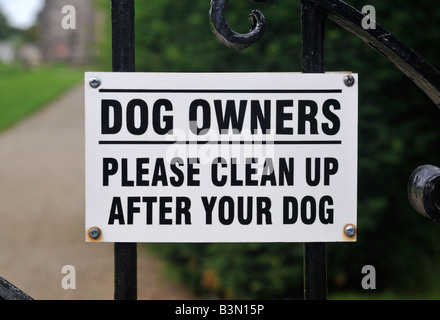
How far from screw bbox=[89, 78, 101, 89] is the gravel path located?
3591 mm

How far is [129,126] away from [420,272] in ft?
11.6

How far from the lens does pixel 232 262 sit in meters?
3.92

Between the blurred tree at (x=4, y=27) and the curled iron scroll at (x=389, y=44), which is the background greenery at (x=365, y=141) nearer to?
the curled iron scroll at (x=389, y=44)

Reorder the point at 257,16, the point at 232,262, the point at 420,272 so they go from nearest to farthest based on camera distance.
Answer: the point at 257,16 < the point at 232,262 < the point at 420,272

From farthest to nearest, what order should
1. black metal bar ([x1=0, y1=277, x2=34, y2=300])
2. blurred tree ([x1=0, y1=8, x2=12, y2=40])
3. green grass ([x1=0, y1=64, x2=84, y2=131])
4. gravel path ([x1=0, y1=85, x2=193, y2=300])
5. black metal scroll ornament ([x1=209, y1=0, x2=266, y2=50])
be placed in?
blurred tree ([x1=0, y1=8, x2=12, y2=40]) → green grass ([x1=0, y1=64, x2=84, y2=131]) → gravel path ([x1=0, y1=85, x2=193, y2=300]) → black metal scroll ornament ([x1=209, y1=0, x2=266, y2=50]) → black metal bar ([x1=0, y1=277, x2=34, y2=300])

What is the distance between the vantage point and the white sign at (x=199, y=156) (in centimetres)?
132

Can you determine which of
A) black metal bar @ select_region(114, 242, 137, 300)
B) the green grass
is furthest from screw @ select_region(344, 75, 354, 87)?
the green grass

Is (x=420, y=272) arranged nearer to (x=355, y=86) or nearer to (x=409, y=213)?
(x=409, y=213)

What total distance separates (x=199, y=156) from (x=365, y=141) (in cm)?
258

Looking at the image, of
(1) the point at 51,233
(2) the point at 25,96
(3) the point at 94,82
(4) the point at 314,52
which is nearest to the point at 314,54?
(4) the point at 314,52

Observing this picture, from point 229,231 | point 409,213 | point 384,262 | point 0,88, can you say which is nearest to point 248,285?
point 384,262

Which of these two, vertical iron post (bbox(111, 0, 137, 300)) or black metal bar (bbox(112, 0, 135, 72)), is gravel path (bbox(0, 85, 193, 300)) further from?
black metal bar (bbox(112, 0, 135, 72))

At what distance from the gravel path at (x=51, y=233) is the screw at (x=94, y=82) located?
141 inches

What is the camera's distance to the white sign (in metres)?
1.32
